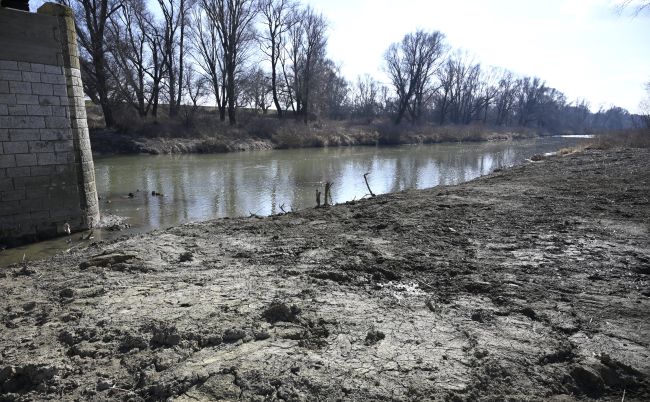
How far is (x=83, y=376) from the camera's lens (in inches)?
128

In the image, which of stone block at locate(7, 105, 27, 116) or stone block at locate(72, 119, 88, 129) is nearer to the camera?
stone block at locate(7, 105, 27, 116)

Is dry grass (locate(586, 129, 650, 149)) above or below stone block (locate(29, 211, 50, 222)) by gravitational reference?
above

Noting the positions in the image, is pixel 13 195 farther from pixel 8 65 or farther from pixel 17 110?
pixel 8 65

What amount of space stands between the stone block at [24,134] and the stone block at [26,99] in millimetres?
518

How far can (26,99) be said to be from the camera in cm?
827

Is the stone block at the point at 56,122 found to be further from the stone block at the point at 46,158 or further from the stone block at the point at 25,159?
A: the stone block at the point at 25,159

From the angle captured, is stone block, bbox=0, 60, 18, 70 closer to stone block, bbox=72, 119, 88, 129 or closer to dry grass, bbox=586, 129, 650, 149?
stone block, bbox=72, 119, 88, 129

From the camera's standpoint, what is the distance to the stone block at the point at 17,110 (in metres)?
8.06

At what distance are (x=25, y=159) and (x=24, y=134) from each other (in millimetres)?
485

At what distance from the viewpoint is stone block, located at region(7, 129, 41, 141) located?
814cm

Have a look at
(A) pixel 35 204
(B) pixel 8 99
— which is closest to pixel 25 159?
(A) pixel 35 204

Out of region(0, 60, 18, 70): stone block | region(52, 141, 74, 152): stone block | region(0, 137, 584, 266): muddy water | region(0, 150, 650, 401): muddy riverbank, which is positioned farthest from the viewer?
region(0, 137, 584, 266): muddy water

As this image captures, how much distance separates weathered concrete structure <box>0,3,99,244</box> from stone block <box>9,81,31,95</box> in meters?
0.02

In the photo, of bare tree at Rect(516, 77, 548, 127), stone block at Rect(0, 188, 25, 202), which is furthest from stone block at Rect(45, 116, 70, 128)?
bare tree at Rect(516, 77, 548, 127)
